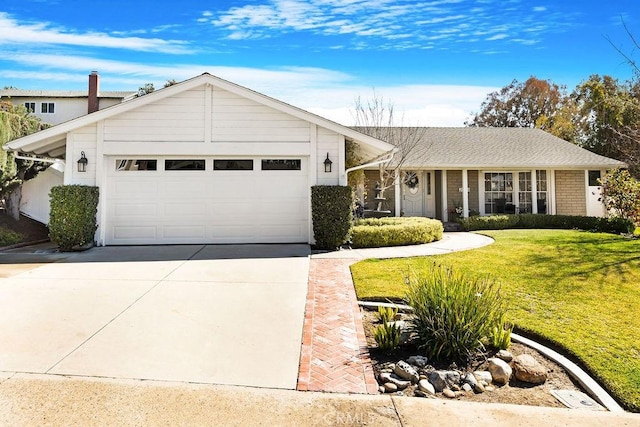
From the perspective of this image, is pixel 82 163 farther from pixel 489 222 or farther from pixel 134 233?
pixel 489 222

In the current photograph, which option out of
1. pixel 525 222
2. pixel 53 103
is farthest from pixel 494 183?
pixel 53 103

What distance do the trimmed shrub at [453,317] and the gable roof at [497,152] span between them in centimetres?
1276

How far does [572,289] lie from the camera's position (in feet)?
20.3

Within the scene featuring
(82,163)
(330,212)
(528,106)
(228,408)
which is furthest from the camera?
A: (528,106)

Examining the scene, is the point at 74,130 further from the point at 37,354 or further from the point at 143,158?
the point at 37,354

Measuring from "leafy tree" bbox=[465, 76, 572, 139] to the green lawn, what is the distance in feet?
91.9

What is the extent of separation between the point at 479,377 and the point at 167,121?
9.59 metres

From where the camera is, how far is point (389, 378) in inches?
135

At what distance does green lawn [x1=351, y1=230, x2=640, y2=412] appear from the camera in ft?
12.8

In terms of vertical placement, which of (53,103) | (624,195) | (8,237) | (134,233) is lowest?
(8,237)

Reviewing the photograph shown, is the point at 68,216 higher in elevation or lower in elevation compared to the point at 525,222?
higher

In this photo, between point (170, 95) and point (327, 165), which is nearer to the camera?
point (170, 95)

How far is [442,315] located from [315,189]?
632 cm

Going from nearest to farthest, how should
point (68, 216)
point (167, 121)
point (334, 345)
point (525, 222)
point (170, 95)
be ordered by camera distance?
point (334, 345) < point (68, 216) < point (170, 95) < point (167, 121) < point (525, 222)
